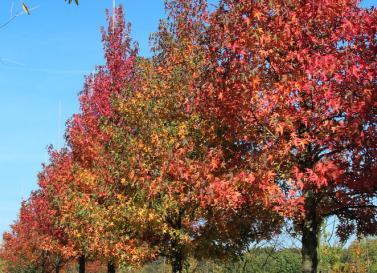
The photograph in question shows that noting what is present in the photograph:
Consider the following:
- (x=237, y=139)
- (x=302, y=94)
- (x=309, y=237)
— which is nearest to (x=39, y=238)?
(x=237, y=139)

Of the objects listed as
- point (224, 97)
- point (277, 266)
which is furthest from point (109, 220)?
point (277, 266)

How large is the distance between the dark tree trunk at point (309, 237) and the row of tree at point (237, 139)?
0.11 feet

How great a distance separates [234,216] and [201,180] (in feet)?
9.88

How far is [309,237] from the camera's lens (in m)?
12.6

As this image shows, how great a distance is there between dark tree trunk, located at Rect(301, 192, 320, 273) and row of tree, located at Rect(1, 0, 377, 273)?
0.11ft

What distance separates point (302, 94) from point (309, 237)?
3619mm

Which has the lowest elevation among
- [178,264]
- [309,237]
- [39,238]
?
[178,264]

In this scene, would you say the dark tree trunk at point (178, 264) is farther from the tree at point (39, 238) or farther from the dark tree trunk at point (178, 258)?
the tree at point (39, 238)

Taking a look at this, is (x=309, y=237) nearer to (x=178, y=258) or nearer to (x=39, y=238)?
(x=178, y=258)

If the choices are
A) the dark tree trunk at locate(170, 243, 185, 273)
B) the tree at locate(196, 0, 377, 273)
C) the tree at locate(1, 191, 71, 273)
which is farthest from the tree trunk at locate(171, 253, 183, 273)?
the tree at locate(1, 191, 71, 273)

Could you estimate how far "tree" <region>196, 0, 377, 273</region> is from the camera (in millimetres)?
10766

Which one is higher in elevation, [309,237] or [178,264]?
[309,237]

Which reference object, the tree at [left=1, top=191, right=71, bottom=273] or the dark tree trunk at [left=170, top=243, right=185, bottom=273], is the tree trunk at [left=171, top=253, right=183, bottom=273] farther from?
the tree at [left=1, top=191, right=71, bottom=273]

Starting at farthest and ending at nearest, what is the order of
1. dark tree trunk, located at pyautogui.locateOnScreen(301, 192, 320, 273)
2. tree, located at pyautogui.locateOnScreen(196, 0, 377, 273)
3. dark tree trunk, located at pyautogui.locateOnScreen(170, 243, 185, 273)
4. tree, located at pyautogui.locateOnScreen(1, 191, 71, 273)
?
tree, located at pyautogui.locateOnScreen(1, 191, 71, 273)
dark tree trunk, located at pyautogui.locateOnScreen(170, 243, 185, 273)
dark tree trunk, located at pyautogui.locateOnScreen(301, 192, 320, 273)
tree, located at pyautogui.locateOnScreen(196, 0, 377, 273)
